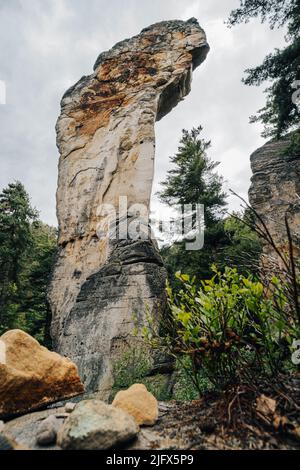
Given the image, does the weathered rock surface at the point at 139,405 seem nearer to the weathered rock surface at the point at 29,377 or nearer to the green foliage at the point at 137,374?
the weathered rock surface at the point at 29,377

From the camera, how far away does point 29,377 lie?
291 centimetres

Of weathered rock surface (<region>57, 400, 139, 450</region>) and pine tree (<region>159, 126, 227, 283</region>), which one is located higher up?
pine tree (<region>159, 126, 227, 283</region>)

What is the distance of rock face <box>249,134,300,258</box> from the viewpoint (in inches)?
408

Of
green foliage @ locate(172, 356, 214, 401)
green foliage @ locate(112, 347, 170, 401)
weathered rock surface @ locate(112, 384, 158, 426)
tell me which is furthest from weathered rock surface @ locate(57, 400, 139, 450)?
green foliage @ locate(112, 347, 170, 401)

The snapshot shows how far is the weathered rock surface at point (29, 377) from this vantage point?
2.82 meters

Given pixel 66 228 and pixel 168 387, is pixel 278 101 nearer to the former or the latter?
pixel 66 228

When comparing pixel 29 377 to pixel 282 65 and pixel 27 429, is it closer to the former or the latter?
pixel 27 429

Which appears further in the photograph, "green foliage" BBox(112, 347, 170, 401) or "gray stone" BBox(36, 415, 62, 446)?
"green foliage" BBox(112, 347, 170, 401)

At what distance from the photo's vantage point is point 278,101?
29.9ft

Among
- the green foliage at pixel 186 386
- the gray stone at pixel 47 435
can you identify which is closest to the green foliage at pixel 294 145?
the green foliage at pixel 186 386

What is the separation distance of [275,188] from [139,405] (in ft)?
35.7

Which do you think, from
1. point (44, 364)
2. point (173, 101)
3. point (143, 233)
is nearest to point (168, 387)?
point (44, 364)

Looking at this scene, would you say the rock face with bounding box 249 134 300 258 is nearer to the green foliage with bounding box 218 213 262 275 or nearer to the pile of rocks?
the green foliage with bounding box 218 213 262 275

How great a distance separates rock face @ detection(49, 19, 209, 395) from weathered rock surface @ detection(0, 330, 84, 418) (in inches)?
59.2
